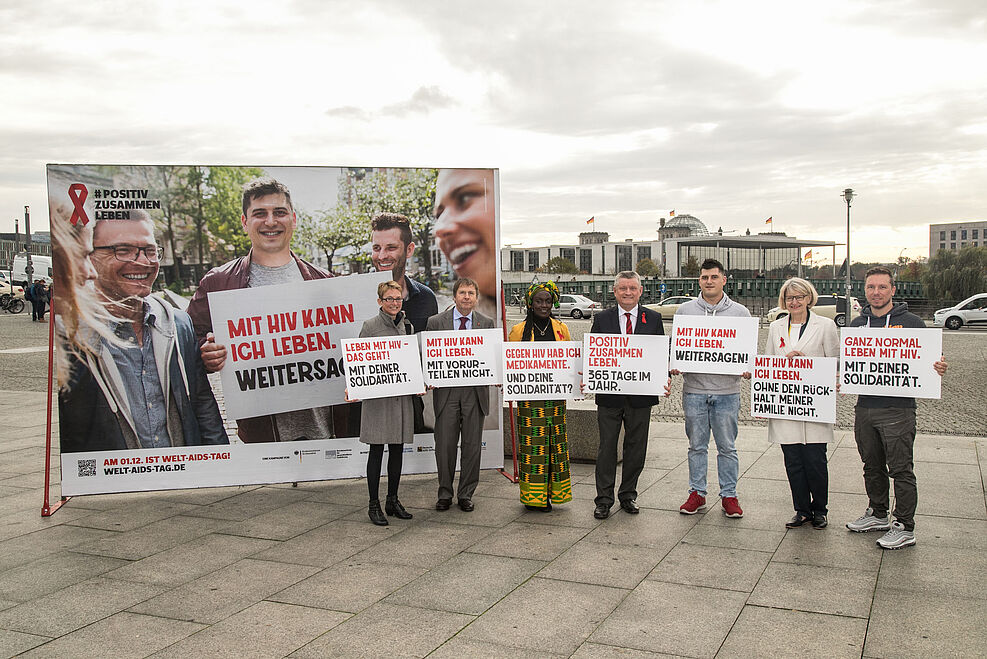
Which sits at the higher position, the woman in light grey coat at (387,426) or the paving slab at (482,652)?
the woman in light grey coat at (387,426)

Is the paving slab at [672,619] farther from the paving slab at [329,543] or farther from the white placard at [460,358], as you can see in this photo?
the white placard at [460,358]

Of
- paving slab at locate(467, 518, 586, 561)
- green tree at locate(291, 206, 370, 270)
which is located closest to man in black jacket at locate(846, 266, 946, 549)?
paving slab at locate(467, 518, 586, 561)

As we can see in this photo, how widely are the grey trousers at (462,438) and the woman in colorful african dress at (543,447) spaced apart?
428 millimetres

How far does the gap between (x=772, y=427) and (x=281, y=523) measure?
4037 mm

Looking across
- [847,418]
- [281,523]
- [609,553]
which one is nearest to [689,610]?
[609,553]

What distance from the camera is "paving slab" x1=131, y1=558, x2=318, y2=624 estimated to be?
4.78 meters

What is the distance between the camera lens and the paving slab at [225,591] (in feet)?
15.7

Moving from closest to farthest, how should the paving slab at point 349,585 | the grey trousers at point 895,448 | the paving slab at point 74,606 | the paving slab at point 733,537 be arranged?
the paving slab at point 74,606, the paving slab at point 349,585, the grey trousers at point 895,448, the paving slab at point 733,537

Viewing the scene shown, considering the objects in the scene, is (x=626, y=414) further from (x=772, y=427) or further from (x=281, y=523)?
(x=281, y=523)

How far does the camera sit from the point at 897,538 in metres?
5.79

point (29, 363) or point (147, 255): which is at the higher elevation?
point (147, 255)

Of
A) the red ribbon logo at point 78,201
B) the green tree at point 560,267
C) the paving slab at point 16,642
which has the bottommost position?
the paving slab at point 16,642

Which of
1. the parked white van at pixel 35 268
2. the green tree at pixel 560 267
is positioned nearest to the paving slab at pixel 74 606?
the parked white van at pixel 35 268

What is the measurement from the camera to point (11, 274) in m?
57.7
